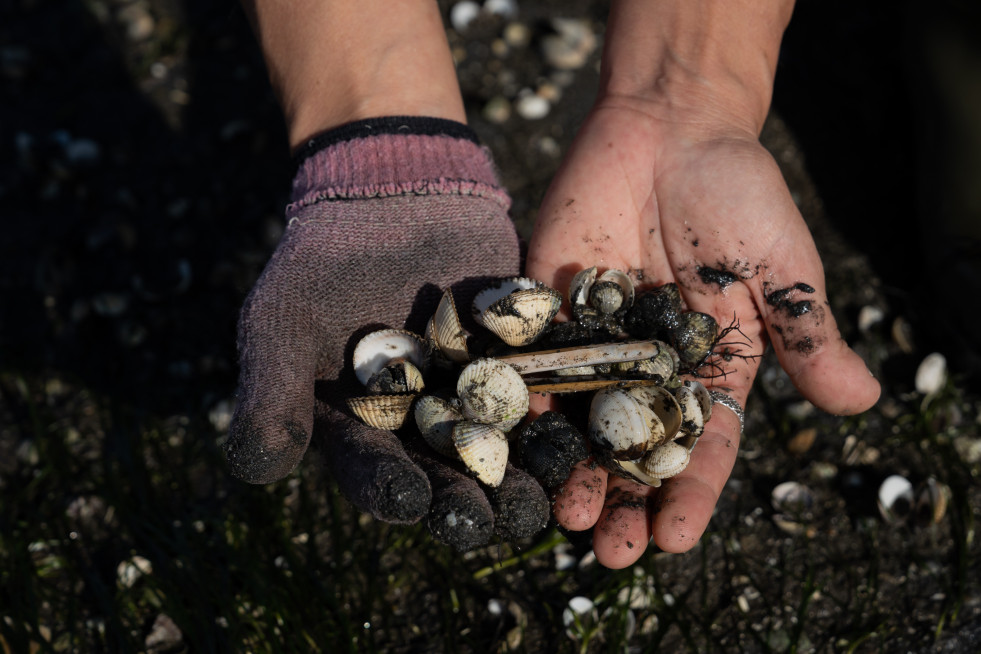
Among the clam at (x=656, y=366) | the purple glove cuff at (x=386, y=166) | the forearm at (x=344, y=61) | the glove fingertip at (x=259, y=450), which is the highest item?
the forearm at (x=344, y=61)

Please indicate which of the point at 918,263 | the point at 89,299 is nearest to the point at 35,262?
the point at 89,299

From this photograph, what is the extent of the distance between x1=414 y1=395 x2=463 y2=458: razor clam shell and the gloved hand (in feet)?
0.19

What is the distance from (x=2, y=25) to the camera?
5133 mm

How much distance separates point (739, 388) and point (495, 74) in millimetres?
2900

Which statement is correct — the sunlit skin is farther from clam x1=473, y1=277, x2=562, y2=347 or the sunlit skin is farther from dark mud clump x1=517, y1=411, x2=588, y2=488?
clam x1=473, y1=277, x2=562, y2=347

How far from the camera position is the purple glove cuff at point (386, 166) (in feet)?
9.66

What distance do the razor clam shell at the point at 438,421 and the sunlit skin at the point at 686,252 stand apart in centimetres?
39

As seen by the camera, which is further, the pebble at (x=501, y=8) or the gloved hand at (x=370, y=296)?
the pebble at (x=501, y=8)

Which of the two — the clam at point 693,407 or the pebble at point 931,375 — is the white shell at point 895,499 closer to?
the pebble at point 931,375

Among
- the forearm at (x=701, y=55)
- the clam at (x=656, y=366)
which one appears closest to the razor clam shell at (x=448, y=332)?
the clam at (x=656, y=366)

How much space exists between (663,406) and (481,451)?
2.10 feet

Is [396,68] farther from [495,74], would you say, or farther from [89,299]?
[89,299]

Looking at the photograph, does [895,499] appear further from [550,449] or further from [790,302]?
[550,449]

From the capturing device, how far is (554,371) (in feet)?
9.19
